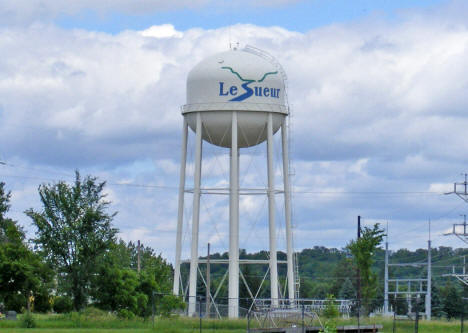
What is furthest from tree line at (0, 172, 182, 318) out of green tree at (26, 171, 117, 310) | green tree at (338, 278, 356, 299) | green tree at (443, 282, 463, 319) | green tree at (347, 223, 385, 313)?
green tree at (338, 278, 356, 299)

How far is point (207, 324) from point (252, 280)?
162 feet

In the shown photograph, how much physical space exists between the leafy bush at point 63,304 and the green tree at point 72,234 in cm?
29

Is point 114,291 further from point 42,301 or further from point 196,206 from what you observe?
point 196,206

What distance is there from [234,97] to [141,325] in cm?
1228

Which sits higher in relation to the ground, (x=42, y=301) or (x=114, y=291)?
(x=114, y=291)

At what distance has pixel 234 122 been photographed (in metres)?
50.2

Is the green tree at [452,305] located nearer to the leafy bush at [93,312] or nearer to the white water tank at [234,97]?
the white water tank at [234,97]

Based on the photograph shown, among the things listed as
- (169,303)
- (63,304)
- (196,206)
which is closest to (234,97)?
(196,206)

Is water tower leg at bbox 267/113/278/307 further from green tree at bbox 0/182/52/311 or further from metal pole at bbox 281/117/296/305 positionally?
green tree at bbox 0/182/52/311

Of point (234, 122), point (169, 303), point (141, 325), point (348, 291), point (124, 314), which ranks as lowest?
point (141, 325)

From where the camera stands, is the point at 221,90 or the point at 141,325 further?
the point at 221,90

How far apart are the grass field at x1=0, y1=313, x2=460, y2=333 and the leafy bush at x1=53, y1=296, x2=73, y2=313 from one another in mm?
815

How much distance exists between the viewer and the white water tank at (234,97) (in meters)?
50.4

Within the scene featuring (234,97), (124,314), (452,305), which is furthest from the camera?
(452,305)
